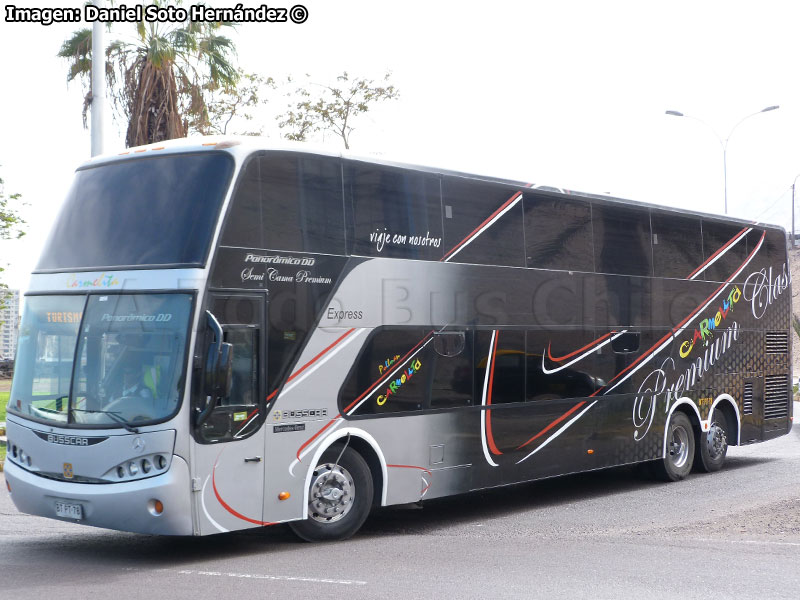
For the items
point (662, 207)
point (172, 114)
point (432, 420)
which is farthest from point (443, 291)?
point (172, 114)

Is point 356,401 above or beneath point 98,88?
beneath

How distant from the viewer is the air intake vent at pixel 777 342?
55.6 ft

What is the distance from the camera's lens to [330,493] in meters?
9.97

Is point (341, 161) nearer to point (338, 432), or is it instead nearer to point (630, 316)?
point (338, 432)

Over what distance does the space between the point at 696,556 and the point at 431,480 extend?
291 centimetres

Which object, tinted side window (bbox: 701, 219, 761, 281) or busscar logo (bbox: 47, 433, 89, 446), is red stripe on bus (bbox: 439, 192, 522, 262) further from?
tinted side window (bbox: 701, 219, 761, 281)

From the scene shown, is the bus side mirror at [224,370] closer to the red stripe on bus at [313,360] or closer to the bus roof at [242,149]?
the red stripe on bus at [313,360]

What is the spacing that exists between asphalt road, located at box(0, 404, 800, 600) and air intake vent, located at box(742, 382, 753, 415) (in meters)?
3.11

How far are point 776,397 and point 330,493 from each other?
9.75 metres

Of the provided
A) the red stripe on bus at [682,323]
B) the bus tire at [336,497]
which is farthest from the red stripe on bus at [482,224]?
the red stripe on bus at [682,323]

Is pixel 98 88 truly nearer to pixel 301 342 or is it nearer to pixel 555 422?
pixel 301 342

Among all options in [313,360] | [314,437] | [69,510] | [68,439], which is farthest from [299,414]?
[69,510]

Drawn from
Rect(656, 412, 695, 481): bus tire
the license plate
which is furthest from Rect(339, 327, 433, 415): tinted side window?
Rect(656, 412, 695, 481): bus tire

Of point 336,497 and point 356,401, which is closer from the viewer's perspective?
point 336,497
